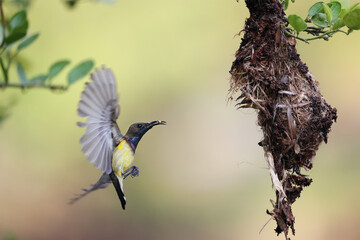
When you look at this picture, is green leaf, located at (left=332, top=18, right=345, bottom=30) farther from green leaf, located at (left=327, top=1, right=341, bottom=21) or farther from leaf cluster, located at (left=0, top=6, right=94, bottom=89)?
leaf cluster, located at (left=0, top=6, right=94, bottom=89)

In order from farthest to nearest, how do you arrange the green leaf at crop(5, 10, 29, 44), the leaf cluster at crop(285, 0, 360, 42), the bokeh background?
the bokeh background
the leaf cluster at crop(285, 0, 360, 42)
the green leaf at crop(5, 10, 29, 44)

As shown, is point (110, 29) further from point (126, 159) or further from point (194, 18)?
point (126, 159)

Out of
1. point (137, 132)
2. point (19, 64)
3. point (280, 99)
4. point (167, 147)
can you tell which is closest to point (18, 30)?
point (19, 64)

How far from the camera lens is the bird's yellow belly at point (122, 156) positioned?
144 cm

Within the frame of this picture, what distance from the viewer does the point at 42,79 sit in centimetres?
147

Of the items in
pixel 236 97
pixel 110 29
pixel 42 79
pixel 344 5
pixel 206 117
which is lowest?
pixel 42 79

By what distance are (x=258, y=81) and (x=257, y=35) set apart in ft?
0.45

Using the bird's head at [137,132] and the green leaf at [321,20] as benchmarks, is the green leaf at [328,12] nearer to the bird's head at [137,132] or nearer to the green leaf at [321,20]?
the green leaf at [321,20]

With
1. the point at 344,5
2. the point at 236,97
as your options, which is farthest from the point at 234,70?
the point at 344,5

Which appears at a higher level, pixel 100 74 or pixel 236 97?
pixel 236 97

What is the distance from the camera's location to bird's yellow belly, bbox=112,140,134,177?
4.72 feet

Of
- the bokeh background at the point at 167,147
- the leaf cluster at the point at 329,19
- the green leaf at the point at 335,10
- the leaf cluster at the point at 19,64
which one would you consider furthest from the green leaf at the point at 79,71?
the bokeh background at the point at 167,147

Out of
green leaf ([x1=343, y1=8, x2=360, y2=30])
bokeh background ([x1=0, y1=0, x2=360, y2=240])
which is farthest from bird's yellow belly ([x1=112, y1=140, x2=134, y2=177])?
bokeh background ([x1=0, y1=0, x2=360, y2=240])

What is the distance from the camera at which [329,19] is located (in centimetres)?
129
